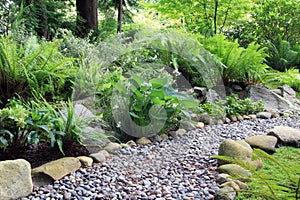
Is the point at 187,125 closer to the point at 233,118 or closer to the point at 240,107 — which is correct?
the point at 233,118

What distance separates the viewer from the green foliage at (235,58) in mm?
4895

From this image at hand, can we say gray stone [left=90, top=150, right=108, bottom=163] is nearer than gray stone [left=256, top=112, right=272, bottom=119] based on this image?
Yes

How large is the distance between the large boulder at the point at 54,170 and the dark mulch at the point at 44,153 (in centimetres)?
16

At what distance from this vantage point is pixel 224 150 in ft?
7.94

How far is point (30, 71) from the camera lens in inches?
123

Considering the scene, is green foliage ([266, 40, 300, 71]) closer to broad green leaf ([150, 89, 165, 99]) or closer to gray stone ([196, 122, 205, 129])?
gray stone ([196, 122, 205, 129])

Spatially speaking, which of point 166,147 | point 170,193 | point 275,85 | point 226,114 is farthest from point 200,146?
point 275,85

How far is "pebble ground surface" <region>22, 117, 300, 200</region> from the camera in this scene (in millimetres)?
1922

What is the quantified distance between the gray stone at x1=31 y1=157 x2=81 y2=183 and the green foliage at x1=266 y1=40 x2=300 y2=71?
5929 mm

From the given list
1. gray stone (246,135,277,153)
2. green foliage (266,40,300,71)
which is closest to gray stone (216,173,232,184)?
gray stone (246,135,277,153)

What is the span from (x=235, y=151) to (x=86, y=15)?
5400 millimetres

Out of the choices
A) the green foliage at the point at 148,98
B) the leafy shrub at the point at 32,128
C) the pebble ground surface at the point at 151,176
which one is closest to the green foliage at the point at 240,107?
the pebble ground surface at the point at 151,176

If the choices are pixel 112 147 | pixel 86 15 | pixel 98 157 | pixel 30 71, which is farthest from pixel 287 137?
pixel 86 15

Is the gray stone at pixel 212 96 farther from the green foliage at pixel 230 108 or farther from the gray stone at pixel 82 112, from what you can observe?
the gray stone at pixel 82 112
